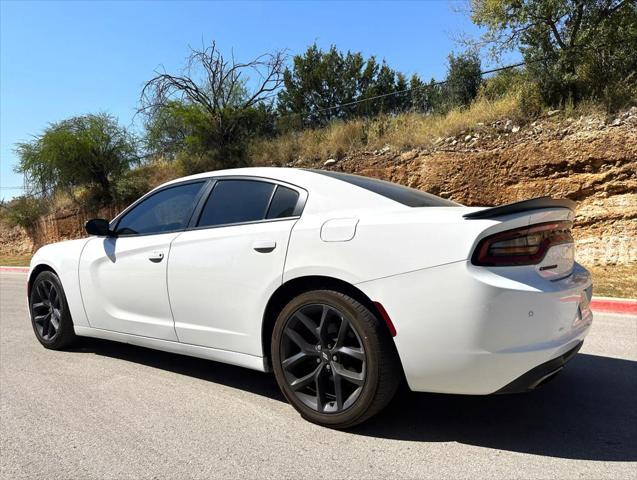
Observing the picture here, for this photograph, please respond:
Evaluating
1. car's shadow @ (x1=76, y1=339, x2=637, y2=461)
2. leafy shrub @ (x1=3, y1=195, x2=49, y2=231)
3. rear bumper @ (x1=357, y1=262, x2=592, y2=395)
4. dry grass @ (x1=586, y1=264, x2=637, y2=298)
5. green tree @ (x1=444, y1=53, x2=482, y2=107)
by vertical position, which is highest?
green tree @ (x1=444, y1=53, x2=482, y2=107)

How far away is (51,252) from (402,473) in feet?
13.4

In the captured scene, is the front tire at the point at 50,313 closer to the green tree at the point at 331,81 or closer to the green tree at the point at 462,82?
the green tree at the point at 462,82

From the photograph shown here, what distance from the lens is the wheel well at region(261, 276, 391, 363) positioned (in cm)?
296

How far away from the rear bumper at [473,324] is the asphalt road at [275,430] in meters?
0.41

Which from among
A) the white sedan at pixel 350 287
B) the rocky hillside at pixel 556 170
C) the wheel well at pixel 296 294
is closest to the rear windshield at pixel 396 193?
the white sedan at pixel 350 287

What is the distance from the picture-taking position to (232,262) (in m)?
3.44

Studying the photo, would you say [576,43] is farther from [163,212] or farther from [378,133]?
[163,212]

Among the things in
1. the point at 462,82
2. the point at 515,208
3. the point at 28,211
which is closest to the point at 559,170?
the point at 462,82

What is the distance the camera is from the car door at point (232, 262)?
10.9 feet

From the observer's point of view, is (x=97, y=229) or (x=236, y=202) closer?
(x=236, y=202)

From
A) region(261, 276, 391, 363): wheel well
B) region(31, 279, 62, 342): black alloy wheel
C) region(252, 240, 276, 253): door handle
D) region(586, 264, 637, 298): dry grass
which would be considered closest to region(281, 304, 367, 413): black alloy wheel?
region(261, 276, 391, 363): wheel well

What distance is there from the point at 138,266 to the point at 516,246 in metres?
2.86

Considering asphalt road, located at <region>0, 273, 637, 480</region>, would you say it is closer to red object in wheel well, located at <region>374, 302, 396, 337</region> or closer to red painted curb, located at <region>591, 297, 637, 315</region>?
red object in wheel well, located at <region>374, 302, 396, 337</region>

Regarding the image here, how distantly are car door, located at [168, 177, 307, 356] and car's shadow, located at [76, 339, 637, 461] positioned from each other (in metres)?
0.61
